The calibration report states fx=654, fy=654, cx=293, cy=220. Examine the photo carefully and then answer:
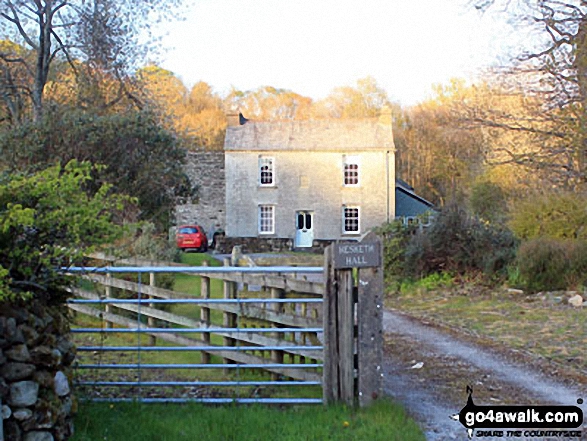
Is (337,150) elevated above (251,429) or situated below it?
above

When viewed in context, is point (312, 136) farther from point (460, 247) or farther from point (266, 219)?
point (460, 247)

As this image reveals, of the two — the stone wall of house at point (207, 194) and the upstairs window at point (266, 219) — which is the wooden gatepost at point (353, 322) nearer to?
the upstairs window at point (266, 219)

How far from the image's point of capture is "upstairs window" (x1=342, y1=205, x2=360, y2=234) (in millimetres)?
37656

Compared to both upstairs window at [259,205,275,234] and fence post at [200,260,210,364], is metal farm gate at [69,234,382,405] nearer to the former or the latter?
fence post at [200,260,210,364]

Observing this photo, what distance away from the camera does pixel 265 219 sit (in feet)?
125

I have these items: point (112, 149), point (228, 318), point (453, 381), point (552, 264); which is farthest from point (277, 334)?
point (112, 149)

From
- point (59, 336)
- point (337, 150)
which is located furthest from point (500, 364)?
point (337, 150)

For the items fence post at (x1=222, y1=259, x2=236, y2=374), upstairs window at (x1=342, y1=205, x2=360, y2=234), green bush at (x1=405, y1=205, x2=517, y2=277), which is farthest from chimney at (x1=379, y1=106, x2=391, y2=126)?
fence post at (x1=222, y1=259, x2=236, y2=374)

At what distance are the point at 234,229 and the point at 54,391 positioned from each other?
108 feet

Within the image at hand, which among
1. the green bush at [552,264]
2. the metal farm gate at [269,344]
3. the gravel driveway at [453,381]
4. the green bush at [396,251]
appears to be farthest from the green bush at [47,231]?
the green bush at [396,251]

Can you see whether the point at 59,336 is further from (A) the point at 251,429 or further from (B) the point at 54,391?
(A) the point at 251,429

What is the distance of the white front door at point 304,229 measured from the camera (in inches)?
1485

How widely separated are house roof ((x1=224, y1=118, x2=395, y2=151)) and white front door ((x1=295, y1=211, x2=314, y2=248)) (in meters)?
3.82

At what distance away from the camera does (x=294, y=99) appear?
5975 centimetres
